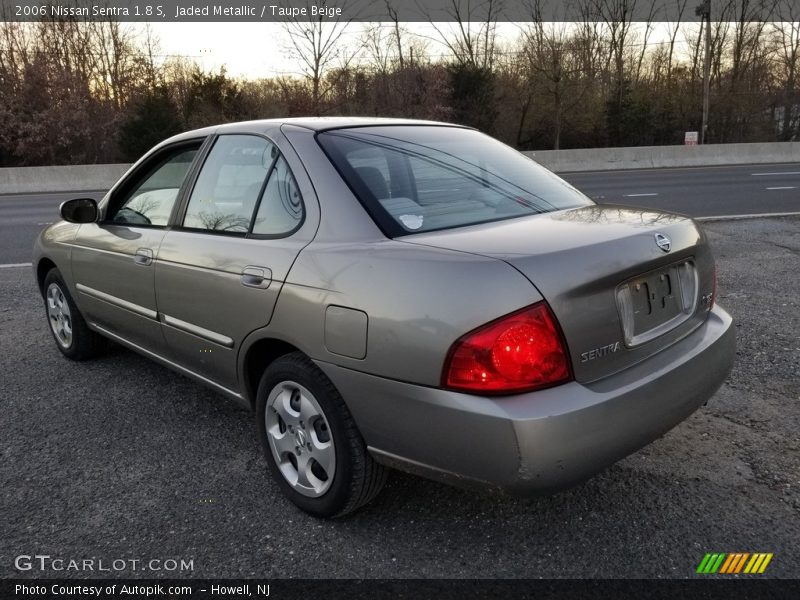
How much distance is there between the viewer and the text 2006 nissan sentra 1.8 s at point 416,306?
6.56 feet

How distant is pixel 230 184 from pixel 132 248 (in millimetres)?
844

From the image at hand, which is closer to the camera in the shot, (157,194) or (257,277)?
(257,277)

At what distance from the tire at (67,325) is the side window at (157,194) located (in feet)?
2.90

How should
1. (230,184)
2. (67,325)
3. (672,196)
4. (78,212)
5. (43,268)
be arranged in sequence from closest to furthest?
(230,184)
(78,212)
(67,325)
(43,268)
(672,196)

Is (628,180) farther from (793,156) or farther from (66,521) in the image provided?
(66,521)

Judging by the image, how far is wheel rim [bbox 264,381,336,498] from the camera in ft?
8.11

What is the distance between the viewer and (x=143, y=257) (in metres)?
3.39

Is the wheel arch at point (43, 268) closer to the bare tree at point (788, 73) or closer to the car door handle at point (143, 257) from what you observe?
the car door handle at point (143, 257)

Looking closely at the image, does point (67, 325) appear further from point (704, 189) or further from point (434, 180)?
point (704, 189)

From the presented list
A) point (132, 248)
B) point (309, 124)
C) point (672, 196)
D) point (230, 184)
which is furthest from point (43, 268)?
point (672, 196)

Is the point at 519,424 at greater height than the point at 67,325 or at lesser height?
greater

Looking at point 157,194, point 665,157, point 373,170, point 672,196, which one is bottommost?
point 672,196

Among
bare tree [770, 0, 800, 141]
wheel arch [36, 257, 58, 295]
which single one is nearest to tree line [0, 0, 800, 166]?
bare tree [770, 0, 800, 141]

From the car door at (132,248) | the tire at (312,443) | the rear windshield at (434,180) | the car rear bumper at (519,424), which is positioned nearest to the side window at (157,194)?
the car door at (132,248)
